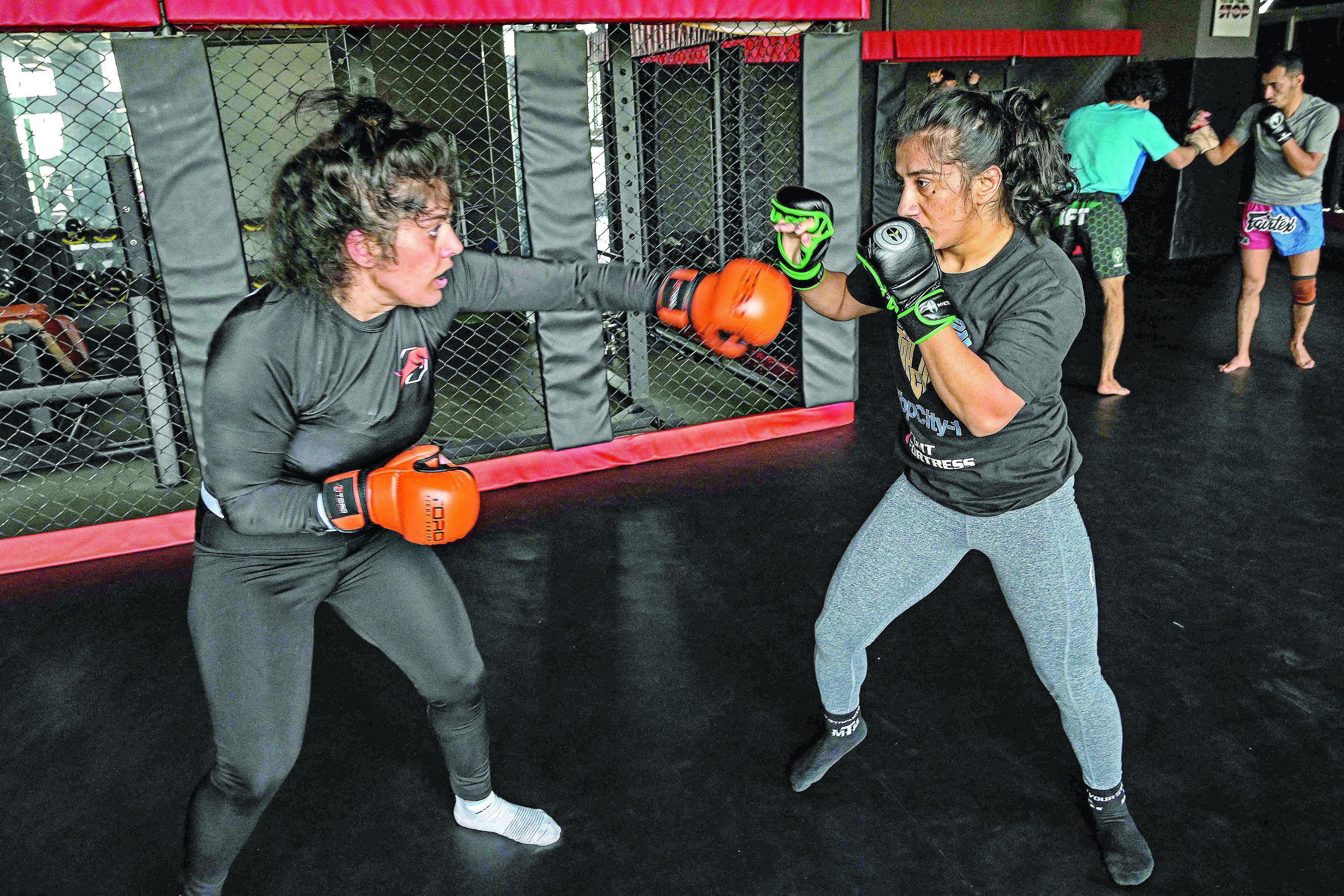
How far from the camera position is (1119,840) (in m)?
1.51

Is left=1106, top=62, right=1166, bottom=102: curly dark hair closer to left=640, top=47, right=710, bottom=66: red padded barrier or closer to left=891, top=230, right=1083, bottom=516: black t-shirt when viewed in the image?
left=640, top=47, right=710, bottom=66: red padded barrier

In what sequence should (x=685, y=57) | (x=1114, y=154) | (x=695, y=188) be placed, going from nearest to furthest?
(x=1114, y=154) → (x=685, y=57) → (x=695, y=188)

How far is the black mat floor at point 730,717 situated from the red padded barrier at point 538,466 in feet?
0.24

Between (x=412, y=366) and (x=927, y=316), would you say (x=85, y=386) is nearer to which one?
(x=412, y=366)

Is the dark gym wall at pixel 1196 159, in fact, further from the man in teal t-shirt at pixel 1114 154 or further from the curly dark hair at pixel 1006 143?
the curly dark hair at pixel 1006 143

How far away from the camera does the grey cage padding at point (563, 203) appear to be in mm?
2949

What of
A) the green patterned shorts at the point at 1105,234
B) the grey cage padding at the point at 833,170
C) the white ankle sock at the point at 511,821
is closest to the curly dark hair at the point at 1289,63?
the green patterned shorts at the point at 1105,234

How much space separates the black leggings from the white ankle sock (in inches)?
10.0

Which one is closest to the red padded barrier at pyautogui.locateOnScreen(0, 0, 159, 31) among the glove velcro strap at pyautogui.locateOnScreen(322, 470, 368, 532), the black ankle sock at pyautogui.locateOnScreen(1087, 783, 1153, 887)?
the glove velcro strap at pyautogui.locateOnScreen(322, 470, 368, 532)

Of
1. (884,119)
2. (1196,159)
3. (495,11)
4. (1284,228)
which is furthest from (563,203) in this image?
(1196,159)

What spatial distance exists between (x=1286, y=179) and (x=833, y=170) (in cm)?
190

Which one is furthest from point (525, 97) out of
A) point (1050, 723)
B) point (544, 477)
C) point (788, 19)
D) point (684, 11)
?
point (1050, 723)

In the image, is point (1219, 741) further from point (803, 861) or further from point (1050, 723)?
point (803, 861)

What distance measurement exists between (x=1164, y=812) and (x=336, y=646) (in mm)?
1803
